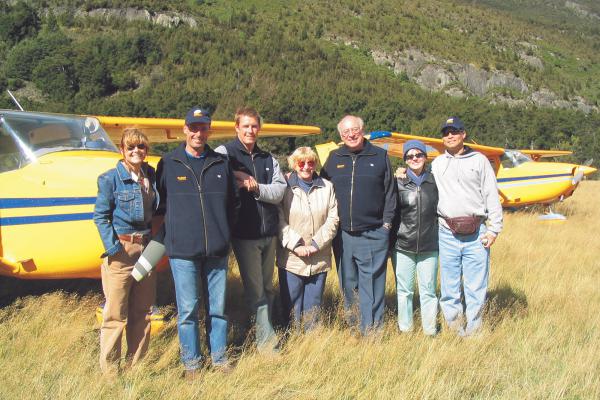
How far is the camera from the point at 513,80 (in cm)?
5562

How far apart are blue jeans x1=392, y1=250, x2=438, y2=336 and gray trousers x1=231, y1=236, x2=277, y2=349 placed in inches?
36.5

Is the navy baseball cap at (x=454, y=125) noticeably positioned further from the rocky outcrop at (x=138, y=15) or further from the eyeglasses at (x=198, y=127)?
the rocky outcrop at (x=138, y=15)

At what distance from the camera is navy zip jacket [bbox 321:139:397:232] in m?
3.01

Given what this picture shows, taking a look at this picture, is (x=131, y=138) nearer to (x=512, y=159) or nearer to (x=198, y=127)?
(x=198, y=127)

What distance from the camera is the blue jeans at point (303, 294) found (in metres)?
3.10

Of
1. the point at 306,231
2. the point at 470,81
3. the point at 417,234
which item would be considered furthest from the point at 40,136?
the point at 470,81

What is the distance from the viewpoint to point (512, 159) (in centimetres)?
1052

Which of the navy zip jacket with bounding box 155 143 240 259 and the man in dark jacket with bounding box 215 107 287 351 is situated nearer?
the navy zip jacket with bounding box 155 143 240 259

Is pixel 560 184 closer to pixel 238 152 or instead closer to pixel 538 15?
pixel 238 152

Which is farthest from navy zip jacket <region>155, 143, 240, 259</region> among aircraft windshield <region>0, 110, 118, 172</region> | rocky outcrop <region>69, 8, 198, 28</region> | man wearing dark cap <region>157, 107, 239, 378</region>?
rocky outcrop <region>69, 8, 198, 28</region>

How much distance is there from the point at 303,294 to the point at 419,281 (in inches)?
32.5

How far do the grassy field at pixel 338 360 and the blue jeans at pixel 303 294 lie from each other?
12 centimetres

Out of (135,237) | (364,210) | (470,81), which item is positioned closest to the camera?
(135,237)

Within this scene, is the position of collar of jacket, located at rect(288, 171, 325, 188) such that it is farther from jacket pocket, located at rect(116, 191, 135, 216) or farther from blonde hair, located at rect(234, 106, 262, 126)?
jacket pocket, located at rect(116, 191, 135, 216)
